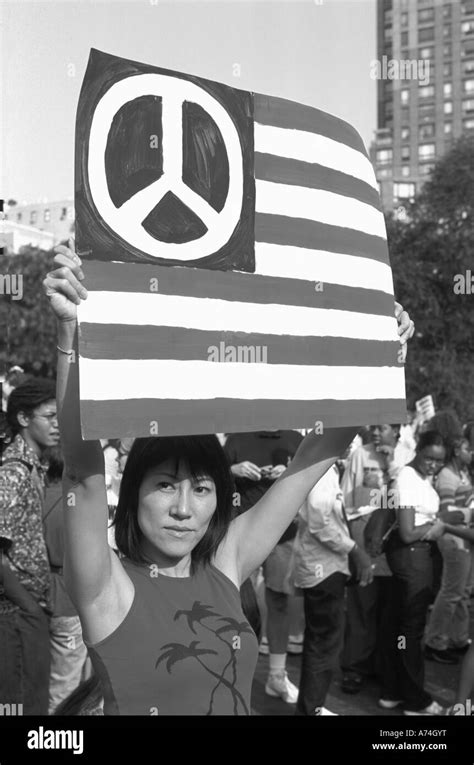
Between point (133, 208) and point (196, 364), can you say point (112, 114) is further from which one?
point (196, 364)

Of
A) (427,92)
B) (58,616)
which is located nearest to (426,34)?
(427,92)

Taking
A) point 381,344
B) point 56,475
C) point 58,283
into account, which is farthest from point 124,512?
point 56,475

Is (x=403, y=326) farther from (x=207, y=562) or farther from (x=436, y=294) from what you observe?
(x=436, y=294)

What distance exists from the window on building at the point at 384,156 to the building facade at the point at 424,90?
121 mm

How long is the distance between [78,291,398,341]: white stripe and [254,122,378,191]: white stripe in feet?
1.19

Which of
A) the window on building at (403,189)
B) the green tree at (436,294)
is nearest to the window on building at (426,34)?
the window on building at (403,189)

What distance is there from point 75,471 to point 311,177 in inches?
38.1

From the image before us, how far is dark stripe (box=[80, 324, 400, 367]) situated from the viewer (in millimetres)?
1749

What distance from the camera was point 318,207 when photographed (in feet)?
7.35

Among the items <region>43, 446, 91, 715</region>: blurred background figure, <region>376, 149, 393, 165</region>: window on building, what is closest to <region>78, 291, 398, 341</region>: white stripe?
<region>43, 446, 91, 715</region>: blurred background figure

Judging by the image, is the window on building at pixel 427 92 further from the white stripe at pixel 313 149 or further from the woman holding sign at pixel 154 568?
the woman holding sign at pixel 154 568

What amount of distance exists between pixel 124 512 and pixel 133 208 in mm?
626

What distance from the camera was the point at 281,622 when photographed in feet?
18.1

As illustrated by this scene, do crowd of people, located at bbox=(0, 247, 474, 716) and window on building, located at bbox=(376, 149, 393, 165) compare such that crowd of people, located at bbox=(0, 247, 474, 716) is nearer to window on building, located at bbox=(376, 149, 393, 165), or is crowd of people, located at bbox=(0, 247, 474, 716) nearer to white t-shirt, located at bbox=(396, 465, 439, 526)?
white t-shirt, located at bbox=(396, 465, 439, 526)
